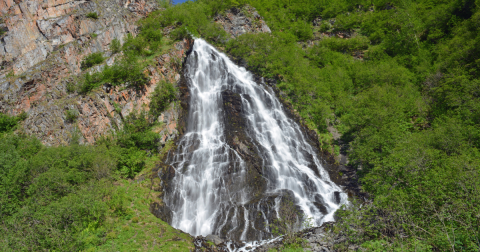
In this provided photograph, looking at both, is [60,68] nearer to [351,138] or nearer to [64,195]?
[64,195]

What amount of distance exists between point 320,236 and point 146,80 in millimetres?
27298

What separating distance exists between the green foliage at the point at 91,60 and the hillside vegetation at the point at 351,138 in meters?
0.38

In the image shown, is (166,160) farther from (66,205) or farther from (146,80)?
(146,80)

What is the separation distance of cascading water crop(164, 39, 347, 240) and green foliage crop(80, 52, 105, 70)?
12.8 meters

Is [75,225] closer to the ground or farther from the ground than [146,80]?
closer to the ground

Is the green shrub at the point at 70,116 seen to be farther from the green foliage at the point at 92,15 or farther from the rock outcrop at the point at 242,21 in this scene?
the rock outcrop at the point at 242,21

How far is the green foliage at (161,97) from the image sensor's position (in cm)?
2948

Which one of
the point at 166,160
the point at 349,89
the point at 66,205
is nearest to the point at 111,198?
the point at 66,205

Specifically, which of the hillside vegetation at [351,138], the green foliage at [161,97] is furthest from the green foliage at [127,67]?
the green foliage at [161,97]

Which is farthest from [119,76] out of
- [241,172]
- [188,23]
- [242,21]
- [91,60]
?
[242,21]

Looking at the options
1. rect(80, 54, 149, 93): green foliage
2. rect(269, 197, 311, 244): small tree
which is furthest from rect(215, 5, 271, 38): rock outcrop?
rect(269, 197, 311, 244): small tree

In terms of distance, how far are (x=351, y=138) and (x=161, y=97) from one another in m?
25.6

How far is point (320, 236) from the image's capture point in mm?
16078

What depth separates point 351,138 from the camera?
1198 inches
